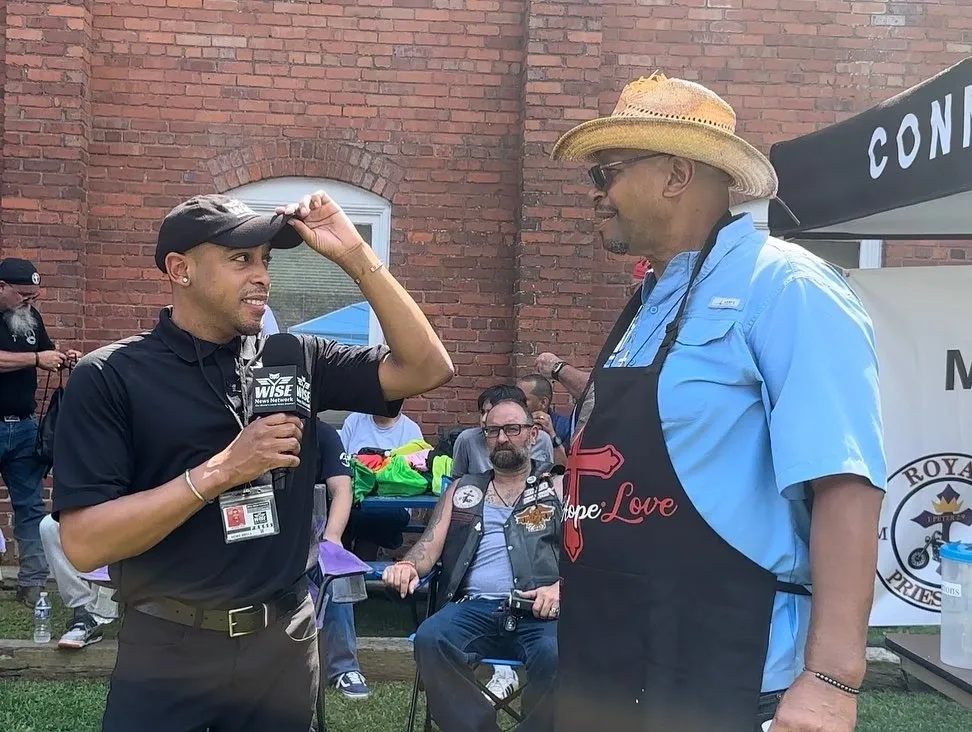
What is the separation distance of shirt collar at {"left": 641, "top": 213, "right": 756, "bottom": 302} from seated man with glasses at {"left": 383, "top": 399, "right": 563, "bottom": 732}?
7.53 feet

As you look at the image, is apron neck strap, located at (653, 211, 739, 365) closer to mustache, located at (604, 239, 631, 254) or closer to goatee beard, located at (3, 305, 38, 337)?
mustache, located at (604, 239, 631, 254)

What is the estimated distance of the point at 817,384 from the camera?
1626 mm

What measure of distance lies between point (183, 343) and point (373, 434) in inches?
163

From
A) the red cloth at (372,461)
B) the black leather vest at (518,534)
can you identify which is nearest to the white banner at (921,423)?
the black leather vest at (518,534)

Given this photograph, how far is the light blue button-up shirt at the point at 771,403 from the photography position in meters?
1.63

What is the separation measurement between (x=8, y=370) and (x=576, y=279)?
393 centimetres

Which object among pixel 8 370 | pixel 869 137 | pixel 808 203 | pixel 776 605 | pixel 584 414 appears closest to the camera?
pixel 776 605

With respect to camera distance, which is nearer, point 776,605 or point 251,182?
point 776,605

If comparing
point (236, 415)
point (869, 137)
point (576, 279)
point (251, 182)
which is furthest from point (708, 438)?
point (251, 182)

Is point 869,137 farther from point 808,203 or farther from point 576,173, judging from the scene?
point 576,173

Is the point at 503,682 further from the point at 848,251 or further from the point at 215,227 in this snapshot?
the point at 848,251

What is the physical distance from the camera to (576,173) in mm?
6809

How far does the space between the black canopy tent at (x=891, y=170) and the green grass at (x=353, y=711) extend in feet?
7.79

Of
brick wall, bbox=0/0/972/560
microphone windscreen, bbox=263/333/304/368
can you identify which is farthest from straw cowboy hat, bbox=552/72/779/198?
brick wall, bbox=0/0/972/560
